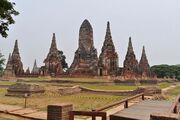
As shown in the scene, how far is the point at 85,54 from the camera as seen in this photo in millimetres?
55219

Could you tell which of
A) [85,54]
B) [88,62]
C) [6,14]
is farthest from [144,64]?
[6,14]

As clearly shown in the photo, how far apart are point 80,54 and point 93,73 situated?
5.58 meters

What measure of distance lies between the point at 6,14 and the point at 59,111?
5848 millimetres

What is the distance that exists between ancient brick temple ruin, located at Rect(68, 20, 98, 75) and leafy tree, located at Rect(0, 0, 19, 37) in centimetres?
4090

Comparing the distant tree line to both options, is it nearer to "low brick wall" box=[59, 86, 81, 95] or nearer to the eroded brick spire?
the eroded brick spire

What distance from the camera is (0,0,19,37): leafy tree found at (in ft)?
38.0

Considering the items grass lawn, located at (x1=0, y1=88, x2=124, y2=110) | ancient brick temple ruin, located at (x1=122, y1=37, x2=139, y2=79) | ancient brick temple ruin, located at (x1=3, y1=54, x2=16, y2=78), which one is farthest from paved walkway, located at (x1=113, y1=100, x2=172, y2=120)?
ancient brick temple ruin, located at (x1=3, y1=54, x2=16, y2=78)

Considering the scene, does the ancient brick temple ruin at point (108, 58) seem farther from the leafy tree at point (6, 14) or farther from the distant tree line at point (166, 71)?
the distant tree line at point (166, 71)

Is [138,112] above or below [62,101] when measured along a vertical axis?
above

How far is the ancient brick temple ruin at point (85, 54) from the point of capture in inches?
2136

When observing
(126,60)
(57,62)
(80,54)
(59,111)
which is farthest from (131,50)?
(59,111)

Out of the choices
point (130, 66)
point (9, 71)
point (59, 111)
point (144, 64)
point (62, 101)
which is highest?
point (144, 64)

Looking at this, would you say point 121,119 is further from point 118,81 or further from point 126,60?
point 126,60

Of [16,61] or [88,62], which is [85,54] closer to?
[88,62]
